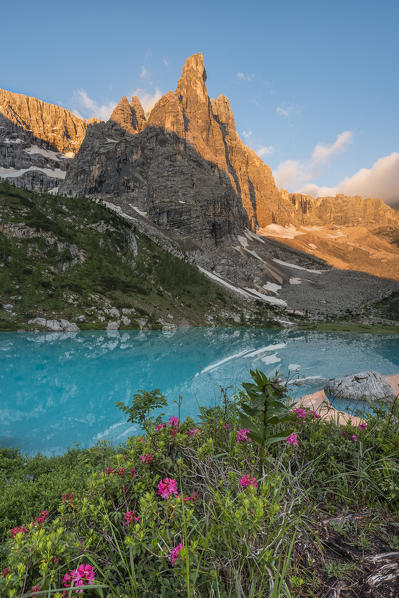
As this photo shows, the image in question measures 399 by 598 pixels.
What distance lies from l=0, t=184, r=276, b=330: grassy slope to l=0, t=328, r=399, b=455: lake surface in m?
12.7

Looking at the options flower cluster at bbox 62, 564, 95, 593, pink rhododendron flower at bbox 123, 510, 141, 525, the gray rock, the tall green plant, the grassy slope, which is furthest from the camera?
the grassy slope

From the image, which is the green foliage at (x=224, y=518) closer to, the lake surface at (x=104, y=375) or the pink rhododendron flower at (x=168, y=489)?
the pink rhododendron flower at (x=168, y=489)

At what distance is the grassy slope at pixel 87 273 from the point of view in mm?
54469

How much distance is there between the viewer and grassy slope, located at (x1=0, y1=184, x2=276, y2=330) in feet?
179

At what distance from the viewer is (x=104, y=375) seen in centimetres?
2388

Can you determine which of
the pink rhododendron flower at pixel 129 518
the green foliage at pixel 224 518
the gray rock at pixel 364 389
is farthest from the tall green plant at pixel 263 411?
the gray rock at pixel 364 389

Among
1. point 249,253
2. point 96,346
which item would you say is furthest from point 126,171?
point 96,346

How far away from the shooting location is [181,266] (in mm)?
99250

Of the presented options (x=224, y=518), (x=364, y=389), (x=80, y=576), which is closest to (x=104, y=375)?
(x=364, y=389)

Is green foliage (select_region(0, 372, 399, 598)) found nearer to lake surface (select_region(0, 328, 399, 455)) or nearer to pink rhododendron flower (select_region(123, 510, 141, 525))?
pink rhododendron flower (select_region(123, 510, 141, 525))

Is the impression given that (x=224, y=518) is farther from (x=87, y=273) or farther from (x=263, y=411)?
(x=87, y=273)

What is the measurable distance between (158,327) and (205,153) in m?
148

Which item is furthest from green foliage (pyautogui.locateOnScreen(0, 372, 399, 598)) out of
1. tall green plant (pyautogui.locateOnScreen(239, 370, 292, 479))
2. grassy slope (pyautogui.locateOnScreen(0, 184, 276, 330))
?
grassy slope (pyautogui.locateOnScreen(0, 184, 276, 330))

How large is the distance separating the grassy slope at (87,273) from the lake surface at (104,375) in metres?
12.7
